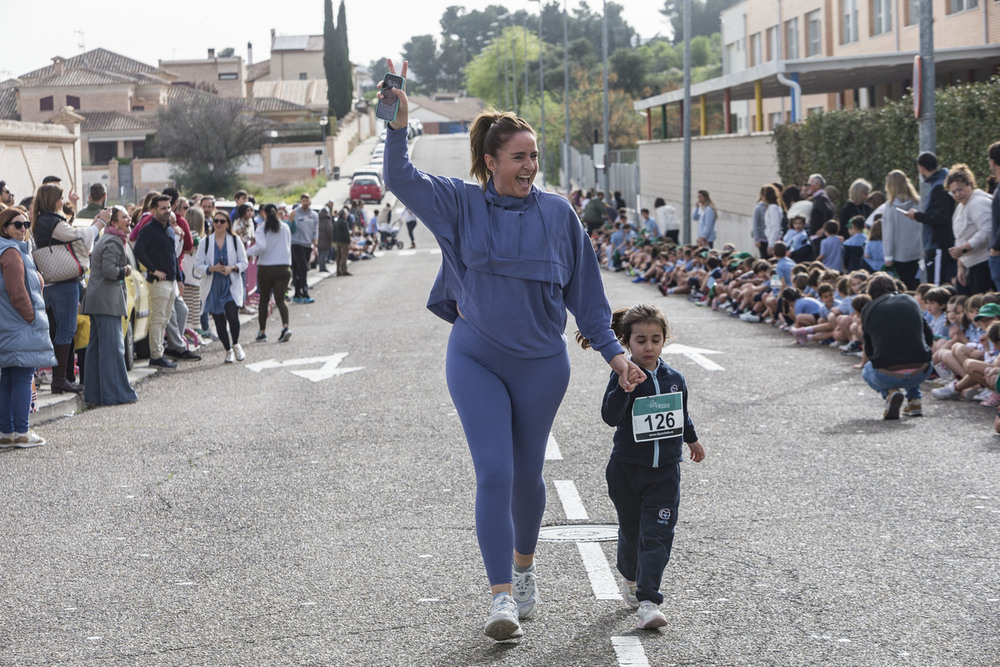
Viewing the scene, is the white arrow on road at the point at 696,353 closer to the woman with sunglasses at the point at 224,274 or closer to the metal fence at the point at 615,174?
the woman with sunglasses at the point at 224,274

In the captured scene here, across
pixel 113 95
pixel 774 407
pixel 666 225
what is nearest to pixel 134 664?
pixel 774 407

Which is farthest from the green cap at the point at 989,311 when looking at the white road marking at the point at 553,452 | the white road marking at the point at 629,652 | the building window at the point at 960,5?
→ the building window at the point at 960,5

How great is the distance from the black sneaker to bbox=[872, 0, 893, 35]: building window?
32.3m

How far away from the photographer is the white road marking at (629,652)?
4.97 m

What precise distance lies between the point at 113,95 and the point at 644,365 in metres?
105

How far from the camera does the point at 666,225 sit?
3080 centimetres

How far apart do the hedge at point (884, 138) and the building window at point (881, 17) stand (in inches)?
574

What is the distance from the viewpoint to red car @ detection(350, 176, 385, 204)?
7262 centimetres

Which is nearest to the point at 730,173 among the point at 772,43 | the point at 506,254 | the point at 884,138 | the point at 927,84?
the point at 884,138

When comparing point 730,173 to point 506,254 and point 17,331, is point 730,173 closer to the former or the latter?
point 17,331

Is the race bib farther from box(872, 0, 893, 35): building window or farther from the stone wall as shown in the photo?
box(872, 0, 893, 35): building window

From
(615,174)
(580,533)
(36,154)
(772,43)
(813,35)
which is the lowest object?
(580,533)

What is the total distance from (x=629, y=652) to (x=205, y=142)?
85378 millimetres

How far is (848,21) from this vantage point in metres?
47.4
